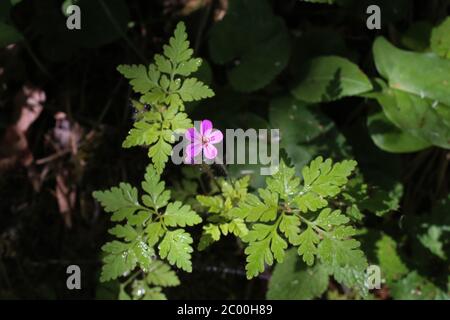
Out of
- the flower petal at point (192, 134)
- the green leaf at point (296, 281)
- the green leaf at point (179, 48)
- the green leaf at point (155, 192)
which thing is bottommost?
the green leaf at point (296, 281)

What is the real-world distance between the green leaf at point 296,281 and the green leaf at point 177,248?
0.67 meters

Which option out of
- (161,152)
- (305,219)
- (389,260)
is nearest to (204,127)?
(161,152)

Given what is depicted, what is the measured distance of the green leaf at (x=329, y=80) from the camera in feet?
6.08

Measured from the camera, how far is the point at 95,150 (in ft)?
7.32

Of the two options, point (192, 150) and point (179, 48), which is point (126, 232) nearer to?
point (192, 150)

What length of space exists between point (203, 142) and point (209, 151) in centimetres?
3

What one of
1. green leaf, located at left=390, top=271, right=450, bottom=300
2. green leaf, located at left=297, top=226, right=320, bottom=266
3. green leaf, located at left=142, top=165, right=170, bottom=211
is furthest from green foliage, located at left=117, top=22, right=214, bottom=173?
green leaf, located at left=390, top=271, right=450, bottom=300

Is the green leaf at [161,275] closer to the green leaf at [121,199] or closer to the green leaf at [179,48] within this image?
the green leaf at [121,199]

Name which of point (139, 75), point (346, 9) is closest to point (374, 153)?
point (346, 9)

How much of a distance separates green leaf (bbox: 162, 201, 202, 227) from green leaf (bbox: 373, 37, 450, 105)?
905mm

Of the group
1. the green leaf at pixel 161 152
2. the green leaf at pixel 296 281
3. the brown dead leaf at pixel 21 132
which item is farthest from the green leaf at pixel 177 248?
the brown dead leaf at pixel 21 132

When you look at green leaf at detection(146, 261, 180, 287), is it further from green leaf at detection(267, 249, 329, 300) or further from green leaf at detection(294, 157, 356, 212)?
green leaf at detection(294, 157, 356, 212)

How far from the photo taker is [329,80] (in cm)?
192

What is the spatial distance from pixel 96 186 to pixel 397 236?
1.22 m
